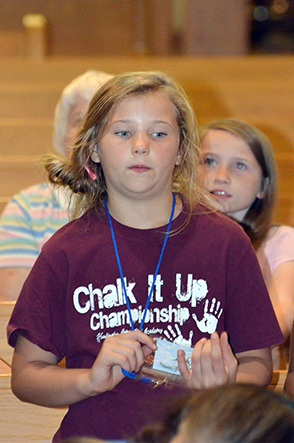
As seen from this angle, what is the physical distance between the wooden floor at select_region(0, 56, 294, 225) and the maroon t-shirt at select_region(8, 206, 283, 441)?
1791mm

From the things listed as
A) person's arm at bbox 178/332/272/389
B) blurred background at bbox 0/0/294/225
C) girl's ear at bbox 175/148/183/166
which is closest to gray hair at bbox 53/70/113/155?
blurred background at bbox 0/0/294/225

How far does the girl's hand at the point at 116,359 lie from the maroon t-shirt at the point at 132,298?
0.23 ft

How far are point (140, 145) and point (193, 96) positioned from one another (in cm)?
276

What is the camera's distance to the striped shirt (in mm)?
1938

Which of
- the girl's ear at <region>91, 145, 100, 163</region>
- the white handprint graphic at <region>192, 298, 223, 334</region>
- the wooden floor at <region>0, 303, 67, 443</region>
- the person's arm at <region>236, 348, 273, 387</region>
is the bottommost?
the wooden floor at <region>0, 303, 67, 443</region>

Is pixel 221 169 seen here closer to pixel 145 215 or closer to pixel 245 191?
pixel 245 191

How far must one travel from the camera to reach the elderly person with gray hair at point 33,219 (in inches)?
76.0

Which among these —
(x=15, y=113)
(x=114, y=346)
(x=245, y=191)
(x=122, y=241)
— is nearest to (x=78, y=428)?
(x=114, y=346)

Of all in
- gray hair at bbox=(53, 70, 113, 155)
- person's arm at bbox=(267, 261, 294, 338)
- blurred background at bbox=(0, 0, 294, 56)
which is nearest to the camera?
person's arm at bbox=(267, 261, 294, 338)

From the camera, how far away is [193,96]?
12.6 feet

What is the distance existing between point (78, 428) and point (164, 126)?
579 millimetres

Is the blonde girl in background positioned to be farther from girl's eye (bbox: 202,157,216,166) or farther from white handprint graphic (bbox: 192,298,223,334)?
white handprint graphic (bbox: 192,298,223,334)

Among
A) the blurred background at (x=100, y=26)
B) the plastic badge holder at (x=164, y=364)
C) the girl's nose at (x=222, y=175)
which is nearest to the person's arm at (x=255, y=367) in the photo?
the plastic badge holder at (x=164, y=364)

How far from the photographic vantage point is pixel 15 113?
400 cm
